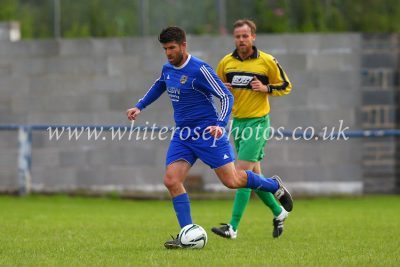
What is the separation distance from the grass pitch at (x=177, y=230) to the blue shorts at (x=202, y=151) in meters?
0.76

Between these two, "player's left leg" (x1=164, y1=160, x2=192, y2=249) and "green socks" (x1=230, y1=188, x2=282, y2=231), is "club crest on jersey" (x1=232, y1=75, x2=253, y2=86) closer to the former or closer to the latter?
"green socks" (x1=230, y1=188, x2=282, y2=231)

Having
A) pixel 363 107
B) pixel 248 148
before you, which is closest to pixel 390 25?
pixel 363 107

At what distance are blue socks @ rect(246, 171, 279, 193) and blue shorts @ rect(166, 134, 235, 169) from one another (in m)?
0.36

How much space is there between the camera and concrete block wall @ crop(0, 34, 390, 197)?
16.8 m

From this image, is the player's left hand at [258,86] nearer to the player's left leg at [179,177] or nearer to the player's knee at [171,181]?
the player's left leg at [179,177]

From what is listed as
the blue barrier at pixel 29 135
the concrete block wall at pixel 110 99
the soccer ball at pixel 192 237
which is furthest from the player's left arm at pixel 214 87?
the concrete block wall at pixel 110 99

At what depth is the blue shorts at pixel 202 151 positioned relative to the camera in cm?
916

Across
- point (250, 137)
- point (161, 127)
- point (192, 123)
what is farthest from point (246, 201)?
point (161, 127)

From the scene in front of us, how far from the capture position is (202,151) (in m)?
9.19

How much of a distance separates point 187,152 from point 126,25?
8.37m

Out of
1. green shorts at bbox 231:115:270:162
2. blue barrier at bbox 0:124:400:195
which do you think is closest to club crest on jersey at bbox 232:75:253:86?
green shorts at bbox 231:115:270:162

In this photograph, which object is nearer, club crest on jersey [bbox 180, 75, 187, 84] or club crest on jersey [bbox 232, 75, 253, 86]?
club crest on jersey [bbox 180, 75, 187, 84]

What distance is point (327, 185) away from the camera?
17156 millimetres

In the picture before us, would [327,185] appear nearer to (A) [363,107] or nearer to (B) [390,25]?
(A) [363,107]
